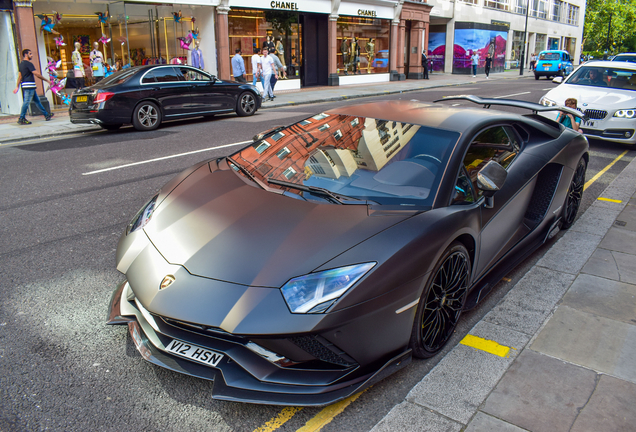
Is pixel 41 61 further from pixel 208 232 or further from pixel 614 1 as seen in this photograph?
pixel 614 1

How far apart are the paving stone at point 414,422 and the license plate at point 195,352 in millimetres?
845

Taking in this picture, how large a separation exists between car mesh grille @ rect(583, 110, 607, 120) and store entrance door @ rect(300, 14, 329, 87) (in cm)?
1855

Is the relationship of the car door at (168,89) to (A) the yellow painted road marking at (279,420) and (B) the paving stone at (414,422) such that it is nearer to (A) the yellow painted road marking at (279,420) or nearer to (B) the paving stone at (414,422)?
(A) the yellow painted road marking at (279,420)

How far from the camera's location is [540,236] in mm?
4531

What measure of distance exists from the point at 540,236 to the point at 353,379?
109 inches

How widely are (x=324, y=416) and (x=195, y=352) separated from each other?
0.73 m

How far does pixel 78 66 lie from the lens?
693 inches

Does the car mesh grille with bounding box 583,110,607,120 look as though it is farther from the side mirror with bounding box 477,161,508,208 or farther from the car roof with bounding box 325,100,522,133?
the side mirror with bounding box 477,161,508,208

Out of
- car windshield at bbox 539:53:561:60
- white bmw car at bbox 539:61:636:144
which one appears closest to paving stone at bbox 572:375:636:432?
white bmw car at bbox 539:61:636:144

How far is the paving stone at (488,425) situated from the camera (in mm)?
2446

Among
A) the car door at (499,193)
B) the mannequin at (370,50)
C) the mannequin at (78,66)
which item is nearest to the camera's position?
the car door at (499,193)

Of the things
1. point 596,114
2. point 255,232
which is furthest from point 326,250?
→ point 596,114

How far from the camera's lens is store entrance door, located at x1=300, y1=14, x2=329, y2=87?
26575mm

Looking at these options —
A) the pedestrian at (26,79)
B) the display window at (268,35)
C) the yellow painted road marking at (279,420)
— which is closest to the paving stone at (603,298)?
the yellow painted road marking at (279,420)
